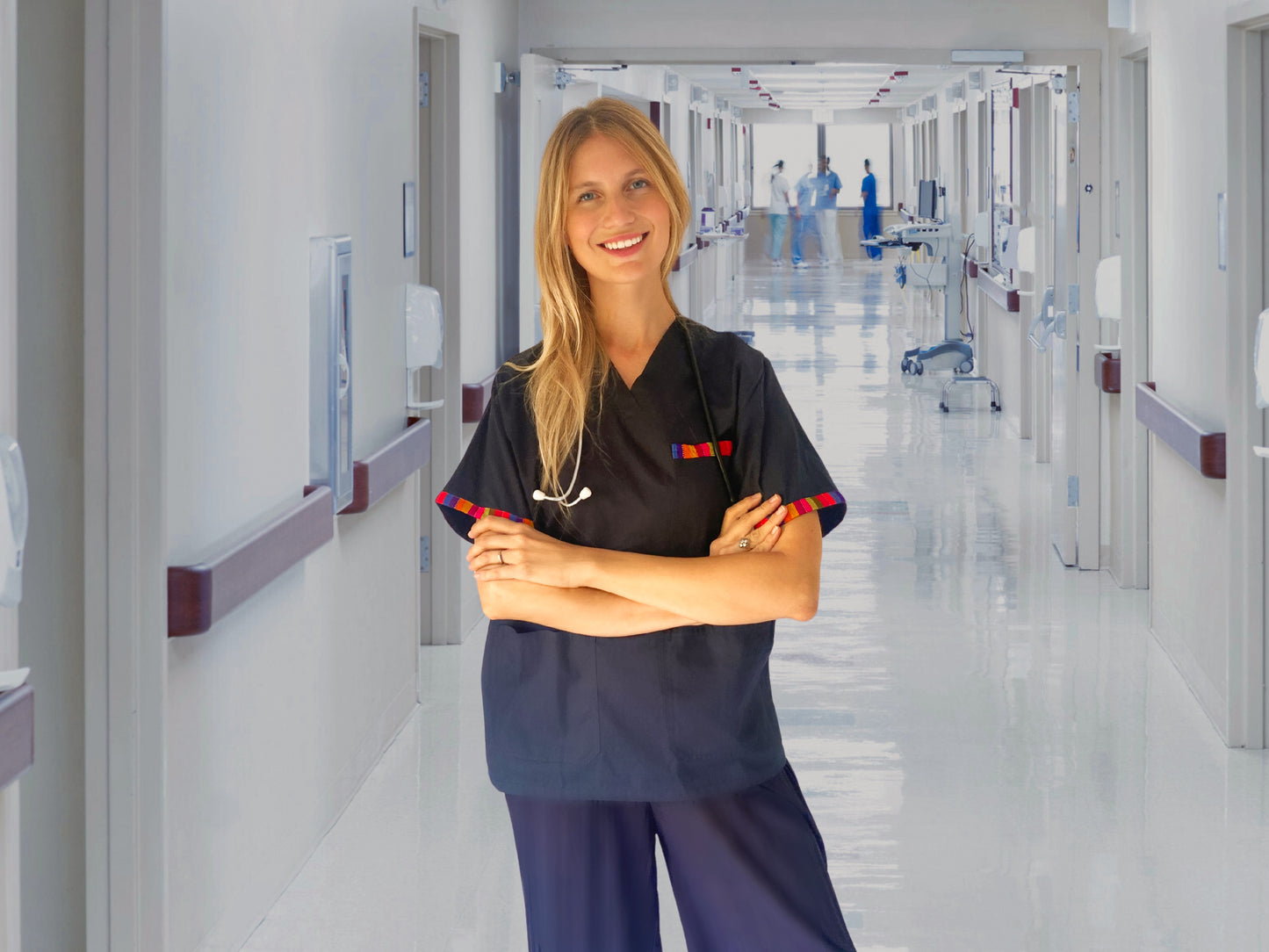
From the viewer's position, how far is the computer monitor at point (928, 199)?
16188 millimetres

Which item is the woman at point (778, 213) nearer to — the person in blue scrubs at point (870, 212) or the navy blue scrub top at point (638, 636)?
the person in blue scrubs at point (870, 212)

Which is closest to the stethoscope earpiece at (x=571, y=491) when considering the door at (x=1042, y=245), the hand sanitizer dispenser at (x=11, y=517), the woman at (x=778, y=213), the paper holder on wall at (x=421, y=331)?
the hand sanitizer dispenser at (x=11, y=517)

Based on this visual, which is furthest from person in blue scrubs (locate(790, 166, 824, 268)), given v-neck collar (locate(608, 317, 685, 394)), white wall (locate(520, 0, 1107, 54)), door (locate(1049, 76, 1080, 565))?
v-neck collar (locate(608, 317, 685, 394))

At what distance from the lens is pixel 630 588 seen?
1.79 meters

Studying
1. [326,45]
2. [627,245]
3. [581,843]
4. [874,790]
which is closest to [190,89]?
[326,45]

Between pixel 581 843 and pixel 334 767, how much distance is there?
2.22 m

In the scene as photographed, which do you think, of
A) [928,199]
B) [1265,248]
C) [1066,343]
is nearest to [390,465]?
[1265,248]

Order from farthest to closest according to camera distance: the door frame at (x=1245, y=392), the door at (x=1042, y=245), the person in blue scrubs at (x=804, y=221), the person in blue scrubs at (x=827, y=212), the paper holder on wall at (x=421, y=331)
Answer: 1. the person in blue scrubs at (x=804, y=221)
2. the person in blue scrubs at (x=827, y=212)
3. the door at (x=1042, y=245)
4. the paper holder on wall at (x=421, y=331)
5. the door frame at (x=1245, y=392)

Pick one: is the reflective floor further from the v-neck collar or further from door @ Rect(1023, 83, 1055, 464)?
the v-neck collar

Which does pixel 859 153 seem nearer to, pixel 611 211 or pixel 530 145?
pixel 530 145

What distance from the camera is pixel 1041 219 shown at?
27.7ft

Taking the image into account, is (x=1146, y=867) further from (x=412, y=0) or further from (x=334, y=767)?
(x=412, y=0)

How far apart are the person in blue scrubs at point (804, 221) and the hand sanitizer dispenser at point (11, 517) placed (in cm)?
2430

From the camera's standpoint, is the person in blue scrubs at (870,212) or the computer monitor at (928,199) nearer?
the computer monitor at (928,199)
